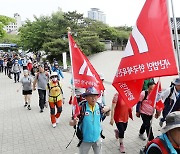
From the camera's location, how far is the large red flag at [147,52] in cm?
322

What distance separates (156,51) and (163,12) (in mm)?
547

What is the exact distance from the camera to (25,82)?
9.54 meters

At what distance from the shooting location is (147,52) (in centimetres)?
334

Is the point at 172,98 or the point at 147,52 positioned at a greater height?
the point at 147,52

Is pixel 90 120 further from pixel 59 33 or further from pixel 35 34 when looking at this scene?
pixel 35 34

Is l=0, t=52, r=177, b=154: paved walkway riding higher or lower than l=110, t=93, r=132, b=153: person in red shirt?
lower

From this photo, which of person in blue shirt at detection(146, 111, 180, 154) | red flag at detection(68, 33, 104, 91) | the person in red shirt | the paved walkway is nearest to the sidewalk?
the paved walkway

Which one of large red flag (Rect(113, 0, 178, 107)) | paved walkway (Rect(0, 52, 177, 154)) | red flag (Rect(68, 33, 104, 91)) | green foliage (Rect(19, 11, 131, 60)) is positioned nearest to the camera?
large red flag (Rect(113, 0, 178, 107))

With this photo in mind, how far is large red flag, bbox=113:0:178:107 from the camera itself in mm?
3223

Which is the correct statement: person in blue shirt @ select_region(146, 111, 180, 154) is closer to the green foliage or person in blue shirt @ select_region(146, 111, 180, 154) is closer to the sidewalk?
the sidewalk

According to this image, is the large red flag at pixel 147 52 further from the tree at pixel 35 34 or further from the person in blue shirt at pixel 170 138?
the tree at pixel 35 34

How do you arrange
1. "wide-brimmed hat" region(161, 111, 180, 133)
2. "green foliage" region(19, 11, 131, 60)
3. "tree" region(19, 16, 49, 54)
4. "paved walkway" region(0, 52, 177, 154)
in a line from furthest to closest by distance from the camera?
"tree" region(19, 16, 49, 54) < "green foliage" region(19, 11, 131, 60) < "paved walkway" region(0, 52, 177, 154) < "wide-brimmed hat" region(161, 111, 180, 133)

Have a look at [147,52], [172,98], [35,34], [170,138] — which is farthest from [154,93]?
[35,34]

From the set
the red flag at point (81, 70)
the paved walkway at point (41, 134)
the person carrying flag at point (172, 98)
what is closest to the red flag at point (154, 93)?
the person carrying flag at point (172, 98)
